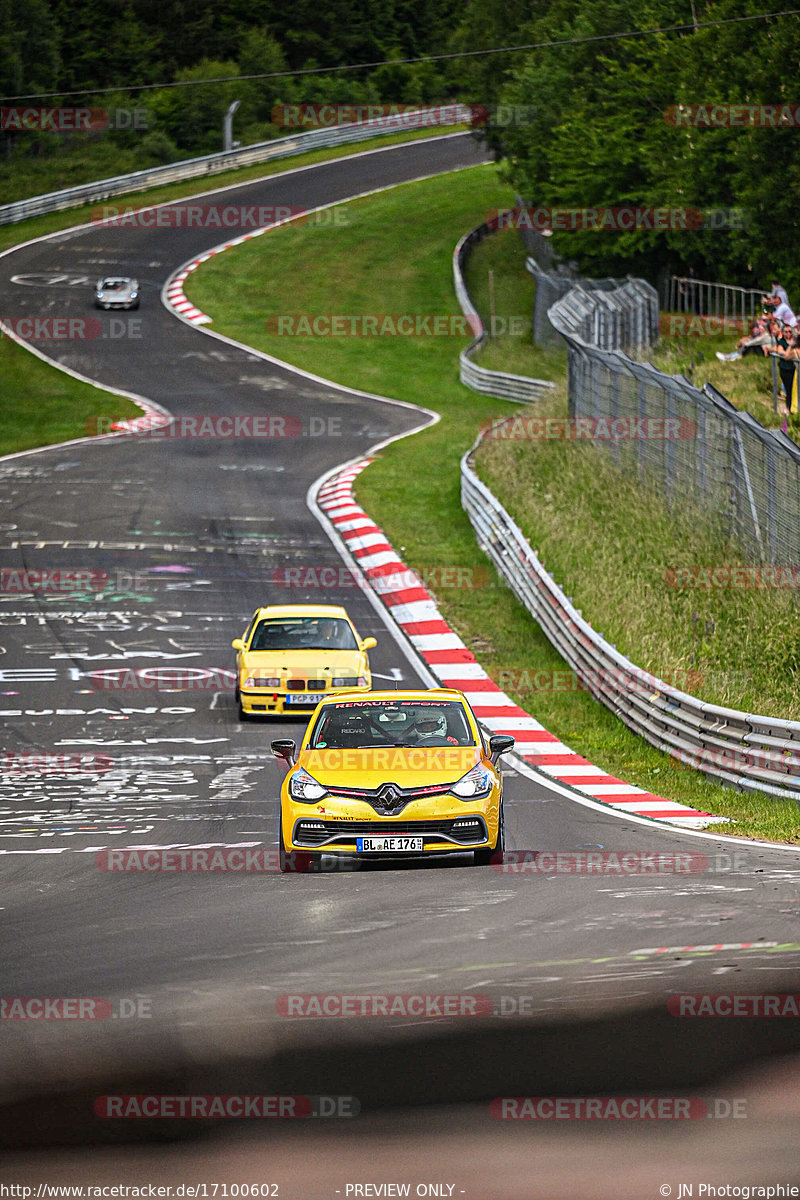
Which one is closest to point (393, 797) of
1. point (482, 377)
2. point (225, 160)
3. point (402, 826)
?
point (402, 826)

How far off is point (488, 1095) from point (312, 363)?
144 ft

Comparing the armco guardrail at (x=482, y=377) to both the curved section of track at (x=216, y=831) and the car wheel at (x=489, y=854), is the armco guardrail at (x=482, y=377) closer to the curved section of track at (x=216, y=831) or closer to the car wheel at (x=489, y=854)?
the curved section of track at (x=216, y=831)

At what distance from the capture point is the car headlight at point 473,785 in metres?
10.6

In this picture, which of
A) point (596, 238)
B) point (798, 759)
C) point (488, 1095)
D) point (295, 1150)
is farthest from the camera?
point (596, 238)

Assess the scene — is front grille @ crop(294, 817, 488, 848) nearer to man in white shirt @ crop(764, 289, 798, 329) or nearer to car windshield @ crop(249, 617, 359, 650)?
car windshield @ crop(249, 617, 359, 650)

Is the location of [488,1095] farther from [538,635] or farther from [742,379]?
[742,379]

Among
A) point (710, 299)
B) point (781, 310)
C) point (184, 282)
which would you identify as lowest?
A: point (184, 282)

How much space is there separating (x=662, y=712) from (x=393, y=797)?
6420mm

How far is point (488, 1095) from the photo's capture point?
5.06 meters

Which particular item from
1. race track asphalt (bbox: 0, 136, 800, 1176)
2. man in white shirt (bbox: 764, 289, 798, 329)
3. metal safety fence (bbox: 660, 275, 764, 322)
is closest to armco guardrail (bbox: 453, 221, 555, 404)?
metal safety fence (bbox: 660, 275, 764, 322)

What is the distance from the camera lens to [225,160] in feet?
235

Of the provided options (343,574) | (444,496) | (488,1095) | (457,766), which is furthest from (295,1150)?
(444,496)

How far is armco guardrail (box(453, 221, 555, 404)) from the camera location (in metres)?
41.2

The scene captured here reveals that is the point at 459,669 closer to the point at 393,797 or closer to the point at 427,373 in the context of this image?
the point at 393,797
